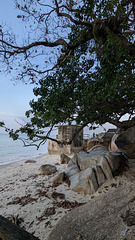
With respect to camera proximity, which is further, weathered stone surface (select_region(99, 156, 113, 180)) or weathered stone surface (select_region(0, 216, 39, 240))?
weathered stone surface (select_region(99, 156, 113, 180))

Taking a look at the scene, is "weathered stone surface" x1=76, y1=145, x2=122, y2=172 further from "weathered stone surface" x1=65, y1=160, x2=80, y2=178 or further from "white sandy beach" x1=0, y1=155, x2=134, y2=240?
"white sandy beach" x1=0, y1=155, x2=134, y2=240

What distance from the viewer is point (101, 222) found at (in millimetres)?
3084

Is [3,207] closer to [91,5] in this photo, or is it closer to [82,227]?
[82,227]

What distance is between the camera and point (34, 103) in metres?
4.61

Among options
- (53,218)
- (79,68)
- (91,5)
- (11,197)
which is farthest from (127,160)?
(91,5)

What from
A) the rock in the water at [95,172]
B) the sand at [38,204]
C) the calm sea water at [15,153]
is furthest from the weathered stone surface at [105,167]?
the calm sea water at [15,153]

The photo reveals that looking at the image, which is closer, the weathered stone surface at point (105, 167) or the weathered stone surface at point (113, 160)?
the weathered stone surface at point (105, 167)

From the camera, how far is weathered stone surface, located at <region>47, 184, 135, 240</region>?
8.88 ft

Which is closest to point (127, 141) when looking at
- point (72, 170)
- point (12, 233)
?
point (72, 170)

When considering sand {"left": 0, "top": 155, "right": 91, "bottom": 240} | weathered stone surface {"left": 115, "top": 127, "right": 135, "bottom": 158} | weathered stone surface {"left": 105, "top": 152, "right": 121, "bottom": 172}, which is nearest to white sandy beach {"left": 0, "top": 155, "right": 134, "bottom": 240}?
sand {"left": 0, "top": 155, "right": 91, "bottom": 240}

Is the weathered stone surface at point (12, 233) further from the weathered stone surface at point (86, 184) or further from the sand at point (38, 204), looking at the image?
the weathered stone surface at point (86, 184)

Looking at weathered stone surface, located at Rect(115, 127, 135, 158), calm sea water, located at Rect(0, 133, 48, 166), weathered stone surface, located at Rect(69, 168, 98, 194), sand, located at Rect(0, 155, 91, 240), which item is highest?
weathered stone surface, located at Rect(115, 127, 135, 158)

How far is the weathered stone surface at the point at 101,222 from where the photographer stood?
2.71 meters

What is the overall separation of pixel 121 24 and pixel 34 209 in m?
7.06
